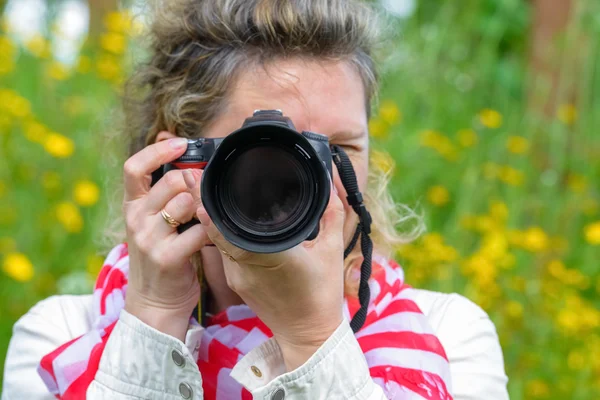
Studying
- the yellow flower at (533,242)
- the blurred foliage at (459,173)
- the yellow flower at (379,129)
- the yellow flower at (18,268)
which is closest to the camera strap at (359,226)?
the blurred foliage at (459,173)

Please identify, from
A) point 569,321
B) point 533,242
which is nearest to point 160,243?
point 569,321

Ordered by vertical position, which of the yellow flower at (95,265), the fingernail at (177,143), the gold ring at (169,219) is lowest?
the yellow flower at (95,265)

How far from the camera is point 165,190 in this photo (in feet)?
3.14

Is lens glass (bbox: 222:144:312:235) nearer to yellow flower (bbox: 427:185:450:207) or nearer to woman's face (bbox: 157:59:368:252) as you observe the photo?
woman's face (bbox: 157:59:368:252)

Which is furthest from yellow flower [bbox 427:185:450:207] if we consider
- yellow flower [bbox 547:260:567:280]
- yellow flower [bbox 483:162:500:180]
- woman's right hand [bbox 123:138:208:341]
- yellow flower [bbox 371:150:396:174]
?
woman's right hand [bbox 123:138:208:341]

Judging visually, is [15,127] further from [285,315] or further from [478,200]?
[285,315]

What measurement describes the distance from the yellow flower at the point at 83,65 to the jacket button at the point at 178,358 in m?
2.00

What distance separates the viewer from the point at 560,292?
6.07 ft

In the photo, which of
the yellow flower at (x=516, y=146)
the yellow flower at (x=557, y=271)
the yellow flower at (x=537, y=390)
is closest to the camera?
the yellow flower at (x=537, y=390)

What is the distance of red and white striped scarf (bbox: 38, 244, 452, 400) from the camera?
38.4 inches

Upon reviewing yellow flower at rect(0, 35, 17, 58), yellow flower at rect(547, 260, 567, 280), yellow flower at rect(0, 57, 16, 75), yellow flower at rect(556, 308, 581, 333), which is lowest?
yellow flower at rect(556, 308, 581, 333)

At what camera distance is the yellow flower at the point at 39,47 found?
2604 millimetres

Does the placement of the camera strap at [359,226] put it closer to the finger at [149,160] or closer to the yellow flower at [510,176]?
the finger at [149,160]

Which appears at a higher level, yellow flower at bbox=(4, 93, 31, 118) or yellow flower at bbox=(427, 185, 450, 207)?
yellow flower at bbox=(4, 93, 31, 118)
